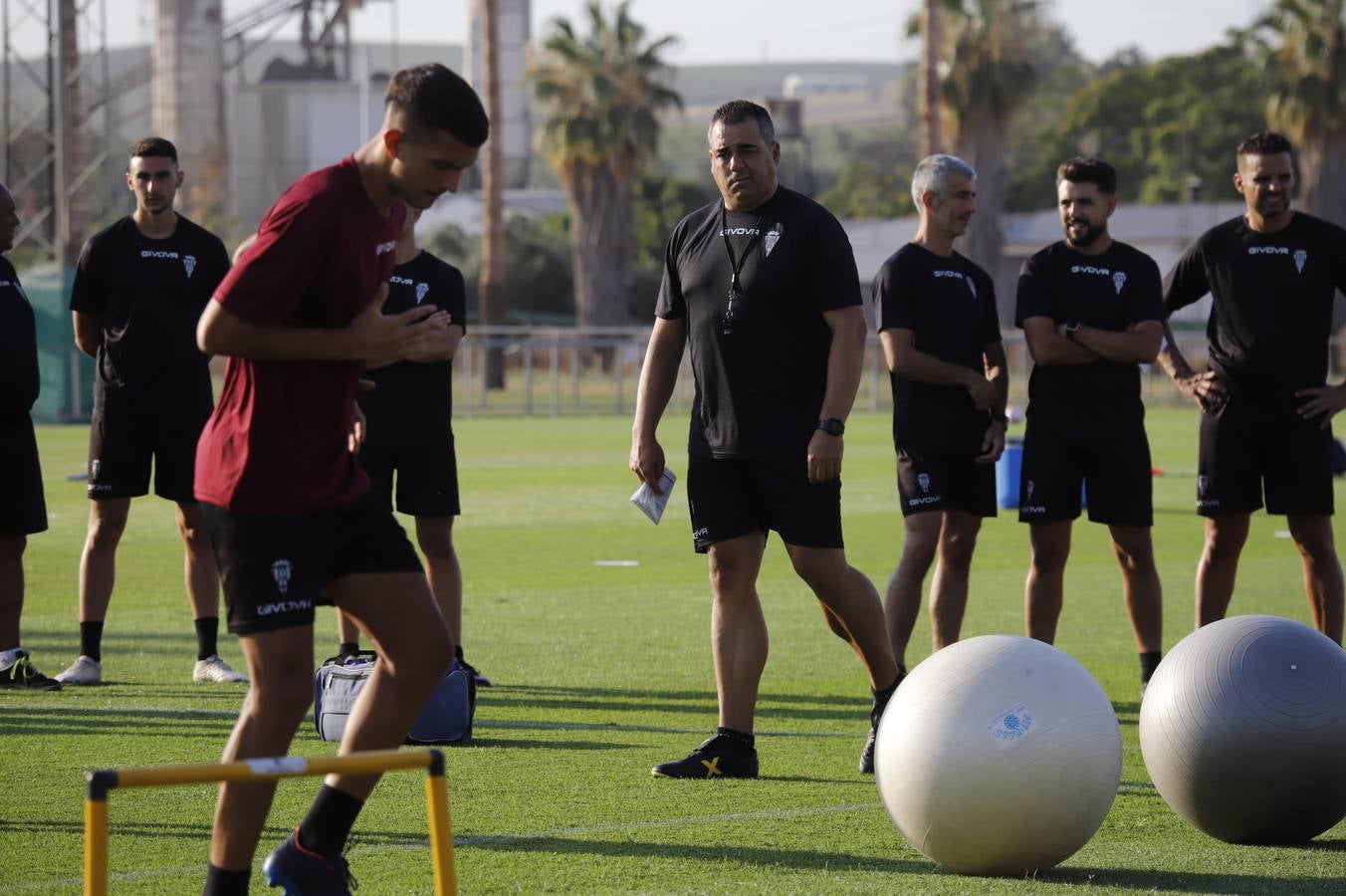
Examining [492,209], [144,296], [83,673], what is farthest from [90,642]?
[492,209]

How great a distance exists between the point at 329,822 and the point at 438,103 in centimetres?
191

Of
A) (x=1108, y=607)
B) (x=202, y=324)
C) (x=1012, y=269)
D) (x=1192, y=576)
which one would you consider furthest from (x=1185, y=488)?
(x=1012, y=269)

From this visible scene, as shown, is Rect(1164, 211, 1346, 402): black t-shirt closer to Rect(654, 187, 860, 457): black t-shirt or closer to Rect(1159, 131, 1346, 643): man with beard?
Rect(1159, 131, 1346, 643): man with beard

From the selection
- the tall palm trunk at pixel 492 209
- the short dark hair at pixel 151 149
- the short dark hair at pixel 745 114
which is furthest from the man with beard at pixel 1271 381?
the tall palm trunk at pixel 492 209

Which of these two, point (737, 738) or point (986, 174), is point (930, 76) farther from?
point (737, 738)

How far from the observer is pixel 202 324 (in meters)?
4.69

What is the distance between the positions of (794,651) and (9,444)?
438 cm

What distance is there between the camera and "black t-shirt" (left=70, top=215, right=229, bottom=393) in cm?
909

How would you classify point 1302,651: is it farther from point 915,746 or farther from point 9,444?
point 9,444

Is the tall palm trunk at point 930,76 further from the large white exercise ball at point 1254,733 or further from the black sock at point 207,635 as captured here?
the large white exercise ball at point 1254,733

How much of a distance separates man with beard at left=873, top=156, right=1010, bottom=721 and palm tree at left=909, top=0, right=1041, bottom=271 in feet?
143

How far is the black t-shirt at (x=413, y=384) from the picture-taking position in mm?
9055

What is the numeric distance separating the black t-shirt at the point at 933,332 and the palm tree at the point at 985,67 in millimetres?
43470

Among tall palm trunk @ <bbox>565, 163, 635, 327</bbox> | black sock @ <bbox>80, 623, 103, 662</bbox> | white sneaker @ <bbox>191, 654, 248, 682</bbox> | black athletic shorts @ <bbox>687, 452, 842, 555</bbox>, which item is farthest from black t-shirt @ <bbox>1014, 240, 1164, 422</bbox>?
tall palm trunk @ <bbox>565, 163, 635, 327</bbox>
